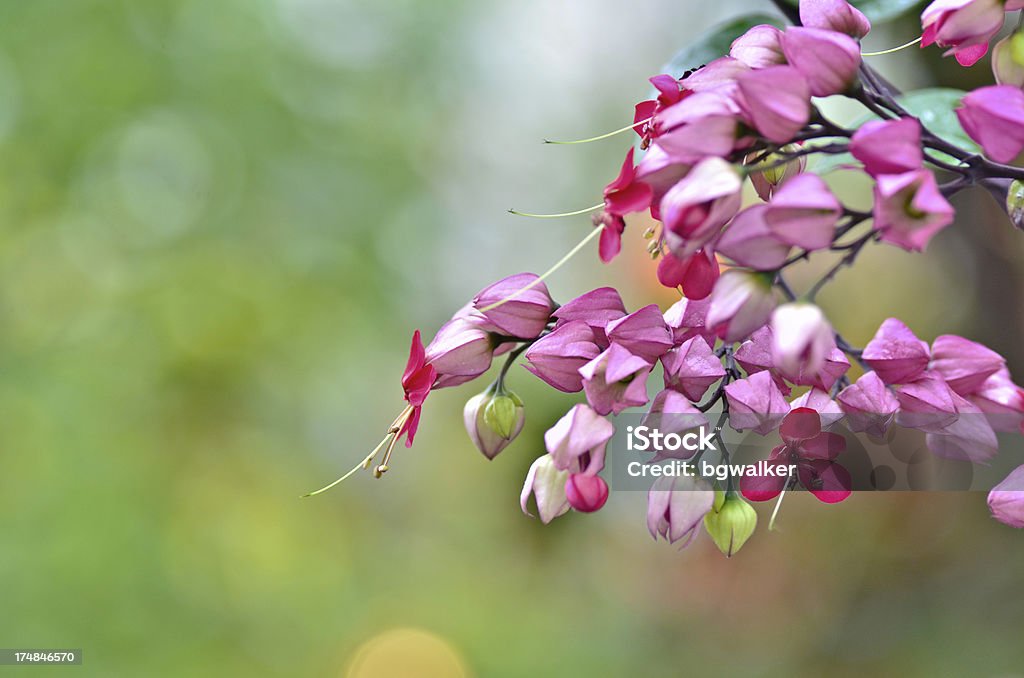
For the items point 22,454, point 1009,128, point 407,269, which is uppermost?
point 1009,128

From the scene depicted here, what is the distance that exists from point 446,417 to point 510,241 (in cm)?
48

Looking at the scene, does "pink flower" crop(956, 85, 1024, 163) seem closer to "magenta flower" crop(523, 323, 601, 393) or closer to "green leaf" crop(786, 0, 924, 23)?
"magenta flower" crop(523, 323, 601, 393)

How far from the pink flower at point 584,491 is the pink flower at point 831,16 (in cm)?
14

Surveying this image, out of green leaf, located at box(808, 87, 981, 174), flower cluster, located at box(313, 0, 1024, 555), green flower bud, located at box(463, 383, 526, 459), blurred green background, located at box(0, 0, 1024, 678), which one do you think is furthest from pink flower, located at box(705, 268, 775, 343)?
blurred green background, located at box(0, 0, 1024, 678)

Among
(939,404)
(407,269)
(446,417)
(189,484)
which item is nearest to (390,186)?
(407,269)

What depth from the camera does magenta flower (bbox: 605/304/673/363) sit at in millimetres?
245

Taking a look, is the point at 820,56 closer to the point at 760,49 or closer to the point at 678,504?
the point at 760,49

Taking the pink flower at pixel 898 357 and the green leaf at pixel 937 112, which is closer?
the pink flower at pixel 898 357

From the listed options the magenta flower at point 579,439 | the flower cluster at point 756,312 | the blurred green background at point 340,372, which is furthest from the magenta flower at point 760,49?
the blurred green background at point 340,372

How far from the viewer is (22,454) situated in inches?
60.2

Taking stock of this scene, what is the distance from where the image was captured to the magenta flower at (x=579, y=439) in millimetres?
245

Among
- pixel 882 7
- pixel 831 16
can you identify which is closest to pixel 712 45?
pixel 882 7

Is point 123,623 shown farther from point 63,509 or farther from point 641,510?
point 641,510

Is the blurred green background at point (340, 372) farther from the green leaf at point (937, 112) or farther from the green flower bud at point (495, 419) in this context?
the green flower bud at point (495, 419)
